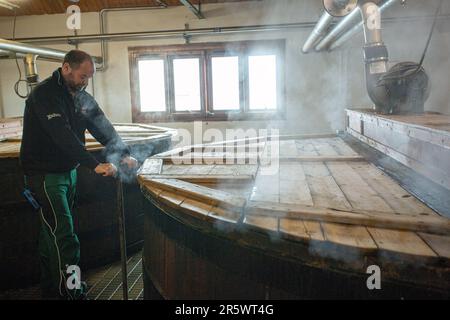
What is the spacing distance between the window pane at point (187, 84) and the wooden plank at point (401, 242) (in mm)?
7343

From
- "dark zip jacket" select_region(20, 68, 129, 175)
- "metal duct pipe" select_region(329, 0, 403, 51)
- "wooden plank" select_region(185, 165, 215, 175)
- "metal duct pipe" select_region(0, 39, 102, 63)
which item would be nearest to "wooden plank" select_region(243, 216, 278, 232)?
"wooden plank" select_region(185, 165, 215, 175)

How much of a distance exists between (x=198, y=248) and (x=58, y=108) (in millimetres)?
1696

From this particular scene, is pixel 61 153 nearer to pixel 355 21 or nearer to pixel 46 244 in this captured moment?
pixel 46 244

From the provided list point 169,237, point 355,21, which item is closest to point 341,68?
point 355,21

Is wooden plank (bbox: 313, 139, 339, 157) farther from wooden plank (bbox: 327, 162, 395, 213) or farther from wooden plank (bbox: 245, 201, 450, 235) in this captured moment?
wooden plank (bbox: 245, 201, 450, 235)

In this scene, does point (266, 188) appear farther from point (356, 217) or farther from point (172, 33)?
point (172, 33)

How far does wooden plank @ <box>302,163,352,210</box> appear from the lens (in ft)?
6.43

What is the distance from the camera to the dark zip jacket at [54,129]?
109 inches

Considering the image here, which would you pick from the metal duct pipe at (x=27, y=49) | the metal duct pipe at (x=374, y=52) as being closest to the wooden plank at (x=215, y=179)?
the metal duct pipe at (x=374, y=52)

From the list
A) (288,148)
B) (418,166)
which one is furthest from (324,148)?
(418,166)

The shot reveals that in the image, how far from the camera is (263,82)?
8273mm

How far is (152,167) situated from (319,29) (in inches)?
165

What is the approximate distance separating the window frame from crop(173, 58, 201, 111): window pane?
0.30 feet

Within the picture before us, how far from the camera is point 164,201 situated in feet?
6.86
